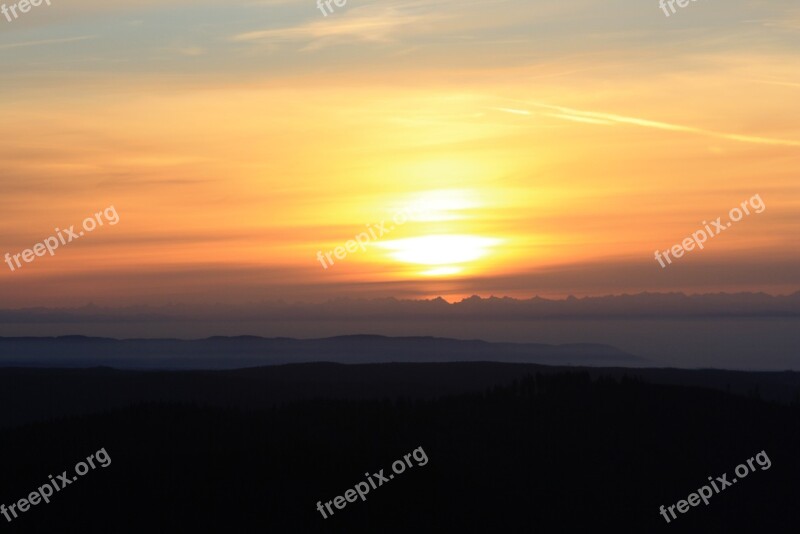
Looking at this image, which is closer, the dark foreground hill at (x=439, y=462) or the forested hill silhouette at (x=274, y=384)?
the dark foreground hill at (x=439, y=462)

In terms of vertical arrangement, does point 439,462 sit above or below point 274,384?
below

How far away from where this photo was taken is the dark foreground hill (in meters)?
35.2

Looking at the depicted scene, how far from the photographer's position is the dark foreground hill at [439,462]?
35.2 meters

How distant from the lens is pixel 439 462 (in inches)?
1559

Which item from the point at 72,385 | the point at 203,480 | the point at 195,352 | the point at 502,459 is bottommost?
the point at 502,459

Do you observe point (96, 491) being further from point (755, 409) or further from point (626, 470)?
point (755, 409)

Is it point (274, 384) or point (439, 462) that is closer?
point (439, 462)

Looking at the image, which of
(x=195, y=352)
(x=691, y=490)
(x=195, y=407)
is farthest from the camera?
(x=195, y=352)

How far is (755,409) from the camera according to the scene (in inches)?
1881

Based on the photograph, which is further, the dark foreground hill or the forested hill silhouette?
the forested hill silhouette

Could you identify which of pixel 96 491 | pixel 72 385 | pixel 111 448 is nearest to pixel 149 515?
pixel 96 491

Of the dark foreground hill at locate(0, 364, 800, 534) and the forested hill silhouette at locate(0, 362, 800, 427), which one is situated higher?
the forested hill silhouette at locate(0, 362, 800, 427)

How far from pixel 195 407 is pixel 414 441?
8.95 m

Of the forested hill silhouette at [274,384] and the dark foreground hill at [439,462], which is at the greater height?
the forested hill silhouette at [274,384]
